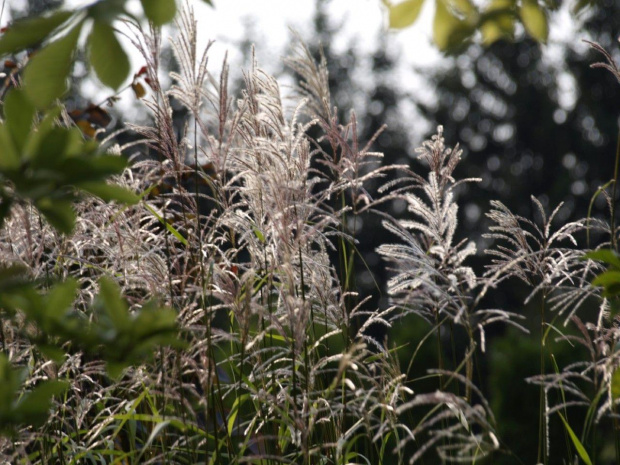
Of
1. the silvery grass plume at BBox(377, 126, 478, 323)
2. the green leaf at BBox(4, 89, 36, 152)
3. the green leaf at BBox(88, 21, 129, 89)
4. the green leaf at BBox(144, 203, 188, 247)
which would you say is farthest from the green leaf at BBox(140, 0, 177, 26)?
the green leaf at BBox(144, 203, 188, 247)

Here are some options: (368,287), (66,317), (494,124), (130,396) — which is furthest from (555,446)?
(494,124)

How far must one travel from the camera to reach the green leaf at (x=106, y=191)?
84 cm

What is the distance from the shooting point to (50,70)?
94 centimetres

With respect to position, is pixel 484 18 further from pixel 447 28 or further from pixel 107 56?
pixel 107 56

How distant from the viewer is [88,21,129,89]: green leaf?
916mm

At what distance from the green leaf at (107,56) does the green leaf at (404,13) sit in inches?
21.1

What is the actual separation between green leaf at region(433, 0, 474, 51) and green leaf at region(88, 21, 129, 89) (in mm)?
681

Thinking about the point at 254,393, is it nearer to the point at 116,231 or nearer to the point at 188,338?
the point at 188,338

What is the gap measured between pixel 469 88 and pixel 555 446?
1951 cm

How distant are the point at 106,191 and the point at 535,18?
1012 mm

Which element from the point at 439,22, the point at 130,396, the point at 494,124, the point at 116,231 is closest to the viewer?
the point at 439,22

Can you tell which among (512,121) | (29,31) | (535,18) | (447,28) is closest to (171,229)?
(447,28)

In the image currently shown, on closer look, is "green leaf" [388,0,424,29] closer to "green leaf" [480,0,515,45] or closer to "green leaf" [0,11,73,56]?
"green leaf" [480,0,515,45]

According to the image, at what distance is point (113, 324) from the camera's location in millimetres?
860
